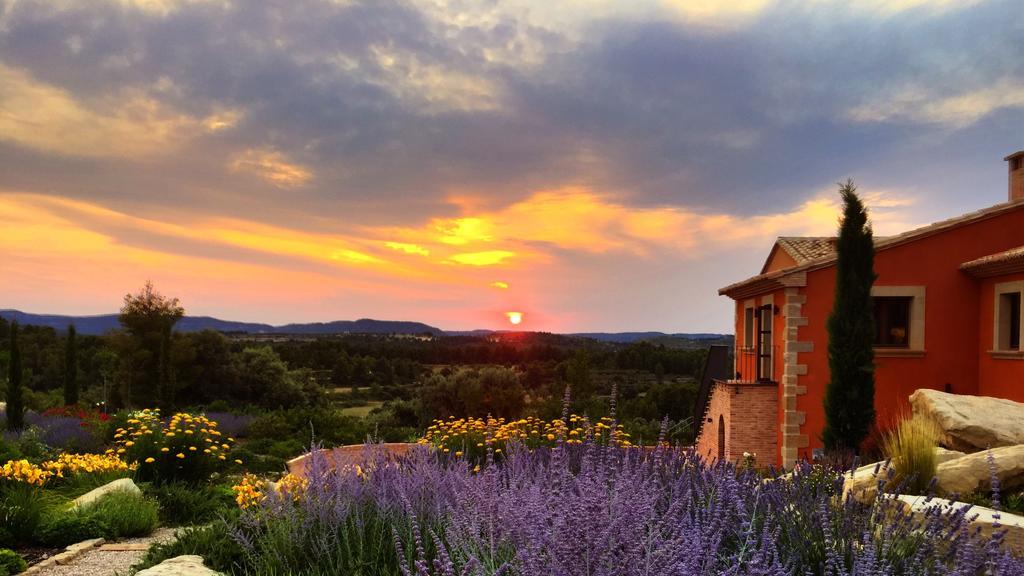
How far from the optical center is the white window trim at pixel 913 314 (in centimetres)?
1457

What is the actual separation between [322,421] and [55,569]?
11.5 metres

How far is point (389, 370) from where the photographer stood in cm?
3297

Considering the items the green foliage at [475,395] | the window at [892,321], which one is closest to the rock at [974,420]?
the window at [892,321]

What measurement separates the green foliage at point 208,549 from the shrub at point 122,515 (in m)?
1.89

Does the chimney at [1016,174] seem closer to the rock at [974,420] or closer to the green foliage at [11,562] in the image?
the rock at [974,420]

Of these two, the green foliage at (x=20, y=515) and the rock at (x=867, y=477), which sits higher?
the rock at (x=867, y=477)

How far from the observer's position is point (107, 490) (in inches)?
325

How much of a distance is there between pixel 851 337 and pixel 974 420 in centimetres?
448

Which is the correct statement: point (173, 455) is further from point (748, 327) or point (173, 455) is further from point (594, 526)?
point (748, 327)

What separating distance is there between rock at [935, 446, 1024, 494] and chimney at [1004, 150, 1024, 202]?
12489mm

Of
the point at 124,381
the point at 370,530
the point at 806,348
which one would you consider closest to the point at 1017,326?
the point at 806,348

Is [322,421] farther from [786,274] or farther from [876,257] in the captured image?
[876,257]

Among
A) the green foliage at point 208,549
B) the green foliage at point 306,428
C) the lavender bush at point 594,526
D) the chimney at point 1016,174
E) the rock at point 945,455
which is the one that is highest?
the chimney at point 1016,174

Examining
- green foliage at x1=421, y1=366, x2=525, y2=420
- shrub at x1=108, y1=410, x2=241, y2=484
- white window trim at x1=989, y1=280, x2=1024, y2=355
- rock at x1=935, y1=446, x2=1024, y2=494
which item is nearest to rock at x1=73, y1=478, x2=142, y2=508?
shrub at x1=108, y1=410, x2=241, y2=484
